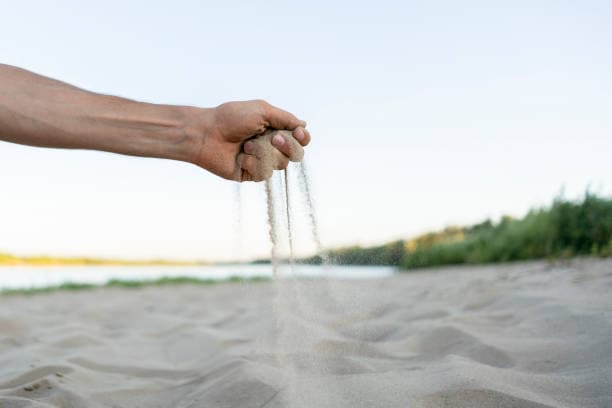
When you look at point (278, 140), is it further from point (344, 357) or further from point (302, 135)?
point (344, 357)

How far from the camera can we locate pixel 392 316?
2980mm

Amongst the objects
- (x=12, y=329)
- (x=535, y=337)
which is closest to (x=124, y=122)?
(x=535, y=337)

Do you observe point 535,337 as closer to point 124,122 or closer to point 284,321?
point 284,321

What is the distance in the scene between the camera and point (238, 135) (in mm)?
1855

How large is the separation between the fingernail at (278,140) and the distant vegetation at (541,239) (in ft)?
4.90

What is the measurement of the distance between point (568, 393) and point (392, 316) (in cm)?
139

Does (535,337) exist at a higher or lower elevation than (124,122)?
lower

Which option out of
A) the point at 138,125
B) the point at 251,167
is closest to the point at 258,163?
the point at 251,167

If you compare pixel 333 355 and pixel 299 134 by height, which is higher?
pixel 299 134

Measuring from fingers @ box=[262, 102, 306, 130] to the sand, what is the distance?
0.52 m

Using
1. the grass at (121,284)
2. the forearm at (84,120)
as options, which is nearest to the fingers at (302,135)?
the forearm at (84,120)

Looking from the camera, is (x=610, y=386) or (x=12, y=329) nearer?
(x=610, y=386)

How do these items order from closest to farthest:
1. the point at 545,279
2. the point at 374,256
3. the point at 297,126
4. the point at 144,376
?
the point at 297,126, the point at 144,376, the point at 374,256, the point at 545,279

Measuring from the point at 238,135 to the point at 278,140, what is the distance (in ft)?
0.42
